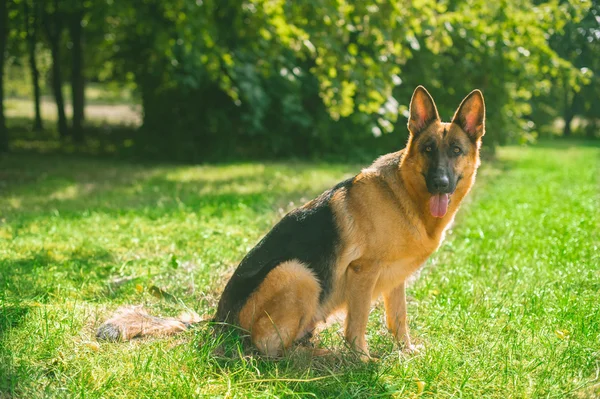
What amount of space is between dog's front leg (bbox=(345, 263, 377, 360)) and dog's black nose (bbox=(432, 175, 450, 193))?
736 mm

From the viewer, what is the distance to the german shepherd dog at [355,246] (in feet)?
13.1

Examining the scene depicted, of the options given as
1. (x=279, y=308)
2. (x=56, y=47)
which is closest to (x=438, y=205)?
(x=279, y=308)

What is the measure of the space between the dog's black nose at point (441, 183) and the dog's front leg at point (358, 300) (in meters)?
0.74

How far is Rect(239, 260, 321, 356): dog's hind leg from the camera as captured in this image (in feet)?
13.0

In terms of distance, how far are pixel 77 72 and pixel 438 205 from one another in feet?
67.2

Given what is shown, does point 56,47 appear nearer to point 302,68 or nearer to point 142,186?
point 302,68

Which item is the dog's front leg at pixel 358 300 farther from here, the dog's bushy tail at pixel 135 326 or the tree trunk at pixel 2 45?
the tree trunk at pixel 2 45

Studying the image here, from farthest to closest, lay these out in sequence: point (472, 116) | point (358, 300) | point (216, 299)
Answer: point (216, 299) < point (472, 116) < point (358, 300)

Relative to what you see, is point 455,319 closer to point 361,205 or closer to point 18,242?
point 361,205

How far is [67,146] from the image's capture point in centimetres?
2097

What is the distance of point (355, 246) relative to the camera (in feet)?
13.4

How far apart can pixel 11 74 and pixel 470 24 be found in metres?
35.5

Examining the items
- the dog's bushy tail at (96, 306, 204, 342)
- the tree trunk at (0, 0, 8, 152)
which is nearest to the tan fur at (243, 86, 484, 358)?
the dog's bushy tail at (96, 306, 204, 342)

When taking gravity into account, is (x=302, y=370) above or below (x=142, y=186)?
above
